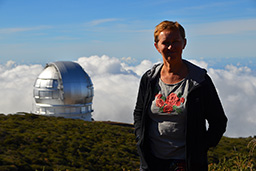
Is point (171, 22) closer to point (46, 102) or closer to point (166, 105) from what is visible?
point (166, 105)

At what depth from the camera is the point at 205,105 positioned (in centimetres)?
306

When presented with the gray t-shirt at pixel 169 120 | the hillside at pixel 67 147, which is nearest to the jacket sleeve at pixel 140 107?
the gray t-shirt at pixel 169 120

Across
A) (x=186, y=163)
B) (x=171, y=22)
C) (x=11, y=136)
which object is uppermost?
(x=171, y=22)

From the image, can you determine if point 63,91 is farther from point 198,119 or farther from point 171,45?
point 198,119

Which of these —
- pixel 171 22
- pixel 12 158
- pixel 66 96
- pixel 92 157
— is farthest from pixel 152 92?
pixel 66 96

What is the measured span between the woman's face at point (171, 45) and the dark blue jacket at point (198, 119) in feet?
0.63

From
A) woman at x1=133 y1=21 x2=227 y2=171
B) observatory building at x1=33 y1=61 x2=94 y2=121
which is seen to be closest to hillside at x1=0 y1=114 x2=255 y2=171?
observatory building at x1=33 y1=61 x2=94 y2=121

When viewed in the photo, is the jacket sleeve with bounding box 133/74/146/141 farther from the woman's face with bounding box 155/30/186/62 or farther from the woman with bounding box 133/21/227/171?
the woman's face with bounding box 155/30/186/62

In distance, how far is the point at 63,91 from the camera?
21.3 m

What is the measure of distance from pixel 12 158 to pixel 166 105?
8.20 metres

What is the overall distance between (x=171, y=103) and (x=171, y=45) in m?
0.57

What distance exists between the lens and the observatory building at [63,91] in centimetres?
2150

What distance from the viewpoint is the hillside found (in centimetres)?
1027

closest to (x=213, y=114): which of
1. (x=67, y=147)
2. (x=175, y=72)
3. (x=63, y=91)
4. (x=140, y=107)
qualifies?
(x=175, y=72)
